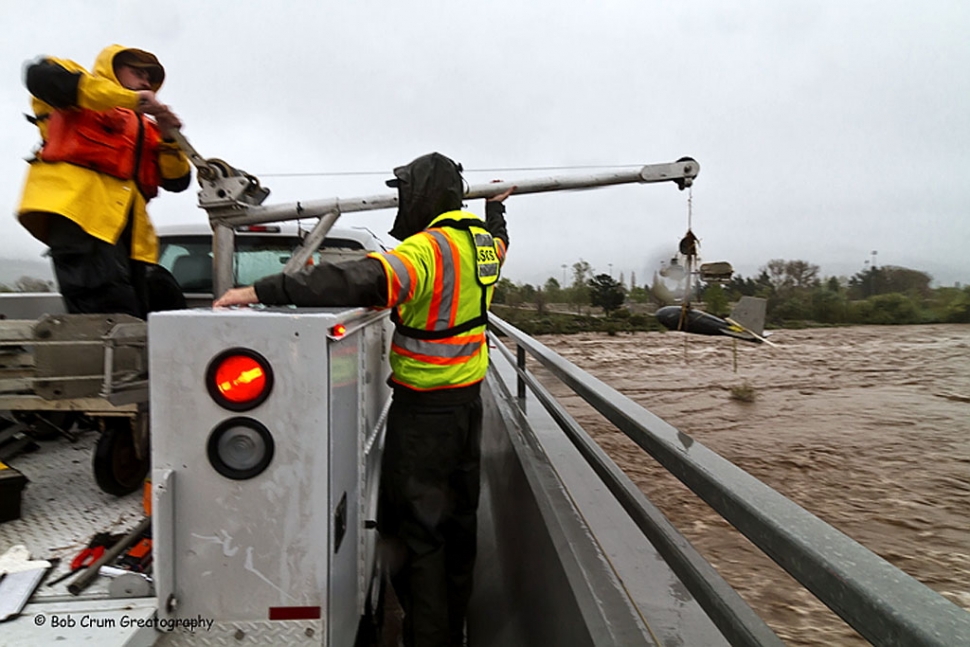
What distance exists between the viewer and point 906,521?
339cm

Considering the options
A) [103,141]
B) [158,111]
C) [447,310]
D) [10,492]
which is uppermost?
[158,111]

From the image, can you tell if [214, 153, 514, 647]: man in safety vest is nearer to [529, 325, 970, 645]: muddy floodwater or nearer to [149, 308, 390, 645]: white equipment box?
[149, 308, 390, 645]: white equipment box

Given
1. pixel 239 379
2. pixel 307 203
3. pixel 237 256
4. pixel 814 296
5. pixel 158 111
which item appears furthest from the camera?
pixel 814 296

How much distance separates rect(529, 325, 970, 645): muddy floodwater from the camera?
2656mm

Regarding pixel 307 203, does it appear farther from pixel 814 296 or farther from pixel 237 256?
pixel 814 296

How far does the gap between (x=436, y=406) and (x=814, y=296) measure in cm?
456

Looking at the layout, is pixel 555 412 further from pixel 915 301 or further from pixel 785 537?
pixel 915 301

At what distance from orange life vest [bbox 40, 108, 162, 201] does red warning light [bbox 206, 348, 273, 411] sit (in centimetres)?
Result: 171

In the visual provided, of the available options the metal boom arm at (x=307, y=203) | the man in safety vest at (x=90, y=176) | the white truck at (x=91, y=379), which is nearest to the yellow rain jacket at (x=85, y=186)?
the man in safety vest at (x=90, y=176)

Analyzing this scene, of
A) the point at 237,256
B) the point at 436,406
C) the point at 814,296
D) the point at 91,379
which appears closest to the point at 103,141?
the point at 91,379

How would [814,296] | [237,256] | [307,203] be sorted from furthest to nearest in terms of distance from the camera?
[814,296]
[237,256]
[307,203]

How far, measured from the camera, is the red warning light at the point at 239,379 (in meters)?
1.58

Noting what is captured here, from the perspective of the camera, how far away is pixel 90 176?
260 cm

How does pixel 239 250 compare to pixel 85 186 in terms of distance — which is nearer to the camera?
pixel 85 186
